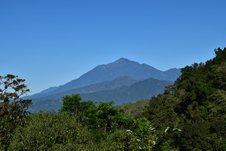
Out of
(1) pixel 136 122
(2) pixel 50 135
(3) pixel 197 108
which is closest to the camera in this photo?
(2) pixel 50 135

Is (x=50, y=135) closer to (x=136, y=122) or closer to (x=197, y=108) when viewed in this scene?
(x=136, y=122)

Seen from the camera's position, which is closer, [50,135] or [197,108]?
[50,135]

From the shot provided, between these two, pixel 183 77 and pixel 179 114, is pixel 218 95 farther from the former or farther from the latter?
pixel 183 77

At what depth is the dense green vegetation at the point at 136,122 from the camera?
55.7 metres

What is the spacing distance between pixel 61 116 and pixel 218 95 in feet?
152

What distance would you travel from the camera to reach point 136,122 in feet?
300

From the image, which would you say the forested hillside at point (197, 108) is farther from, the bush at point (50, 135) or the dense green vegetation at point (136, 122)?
the bush at point (50, 135)

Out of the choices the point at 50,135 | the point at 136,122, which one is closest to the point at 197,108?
the point at 136,122

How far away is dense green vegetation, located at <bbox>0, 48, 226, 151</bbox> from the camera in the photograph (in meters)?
55.7

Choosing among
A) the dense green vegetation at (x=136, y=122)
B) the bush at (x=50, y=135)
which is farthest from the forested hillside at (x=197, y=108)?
the bush at (x=50, y=135)

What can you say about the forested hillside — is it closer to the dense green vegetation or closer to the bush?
the dense green vegetation

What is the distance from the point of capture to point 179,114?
11125 cm

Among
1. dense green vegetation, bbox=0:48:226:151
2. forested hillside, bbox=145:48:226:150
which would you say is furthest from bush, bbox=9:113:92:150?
forested hillside, bbox=145:48:226:150

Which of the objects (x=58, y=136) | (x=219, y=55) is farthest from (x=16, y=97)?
(x=219, y=55)
